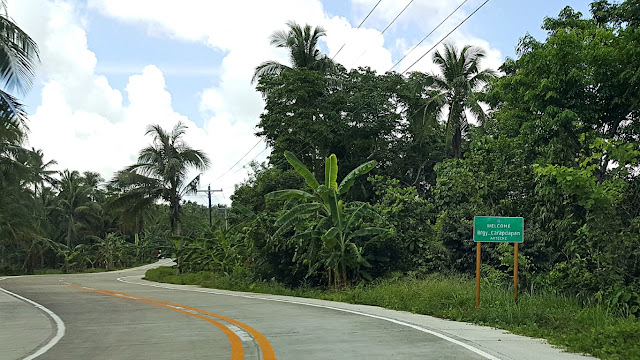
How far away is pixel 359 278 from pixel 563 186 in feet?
32.6

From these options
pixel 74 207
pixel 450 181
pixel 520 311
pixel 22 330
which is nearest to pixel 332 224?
pixel 450 181

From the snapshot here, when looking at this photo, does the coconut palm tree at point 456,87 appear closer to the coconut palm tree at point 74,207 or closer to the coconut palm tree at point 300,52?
the coconut palm tree at point 300,52

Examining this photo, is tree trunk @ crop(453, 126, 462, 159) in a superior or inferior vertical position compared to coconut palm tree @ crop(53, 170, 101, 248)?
superior

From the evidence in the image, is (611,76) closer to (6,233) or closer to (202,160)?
(202,160)

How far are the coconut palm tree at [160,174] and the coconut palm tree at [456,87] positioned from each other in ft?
48.4

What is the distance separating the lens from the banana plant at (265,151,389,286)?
19906 mm

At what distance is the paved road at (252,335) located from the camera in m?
8.37

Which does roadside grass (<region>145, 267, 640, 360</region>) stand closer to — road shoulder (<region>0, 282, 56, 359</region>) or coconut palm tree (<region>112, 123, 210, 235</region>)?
road shoulder (<region>0, 282, 56, 359</region>)

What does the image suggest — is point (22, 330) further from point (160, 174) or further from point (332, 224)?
point (160, 174)

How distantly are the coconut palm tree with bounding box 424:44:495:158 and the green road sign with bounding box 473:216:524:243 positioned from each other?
1599cm

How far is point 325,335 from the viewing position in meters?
10.1

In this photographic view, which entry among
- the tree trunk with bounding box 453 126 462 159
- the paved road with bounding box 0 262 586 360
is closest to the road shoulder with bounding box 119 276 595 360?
the paved road with bounding box 0 262 586 360

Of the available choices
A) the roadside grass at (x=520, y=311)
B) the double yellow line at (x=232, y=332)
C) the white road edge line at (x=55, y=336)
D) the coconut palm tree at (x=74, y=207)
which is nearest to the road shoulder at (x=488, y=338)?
the roadside grass at (x=520, y=311)

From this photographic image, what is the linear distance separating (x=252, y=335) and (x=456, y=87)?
73.9 ft
